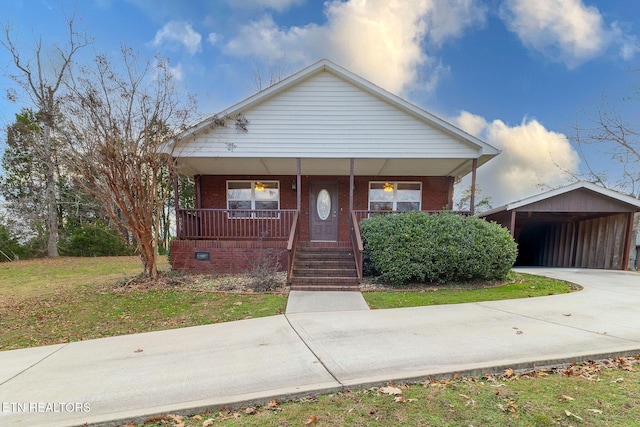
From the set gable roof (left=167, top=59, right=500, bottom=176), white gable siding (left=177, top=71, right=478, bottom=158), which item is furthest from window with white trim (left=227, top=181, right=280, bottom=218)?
white gable siding (left=177, top=71, right=478, bottom=158)

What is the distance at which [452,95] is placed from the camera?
1455 cm

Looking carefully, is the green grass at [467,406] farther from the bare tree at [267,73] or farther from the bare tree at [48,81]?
the bare tree at [267,73]

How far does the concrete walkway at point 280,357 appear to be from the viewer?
2516mm

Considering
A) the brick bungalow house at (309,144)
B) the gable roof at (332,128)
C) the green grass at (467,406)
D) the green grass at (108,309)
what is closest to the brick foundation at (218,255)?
the brick bungalow house at (309,144)

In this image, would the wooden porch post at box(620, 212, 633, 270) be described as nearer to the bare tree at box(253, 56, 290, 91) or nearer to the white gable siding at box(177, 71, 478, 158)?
the white gable siding at box(177, 71, 478, 158)

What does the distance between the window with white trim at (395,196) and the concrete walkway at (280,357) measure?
7.09 metres

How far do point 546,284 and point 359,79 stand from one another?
763 centimetres

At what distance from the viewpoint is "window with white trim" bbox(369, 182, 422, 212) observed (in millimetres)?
11852

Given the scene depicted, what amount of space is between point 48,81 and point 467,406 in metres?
19.9

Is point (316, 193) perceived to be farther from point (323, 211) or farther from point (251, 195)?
point (251, 195)

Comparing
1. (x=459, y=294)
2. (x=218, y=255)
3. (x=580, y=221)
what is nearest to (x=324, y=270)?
(x=459, y=294)

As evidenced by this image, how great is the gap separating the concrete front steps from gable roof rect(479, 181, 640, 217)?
6939 millimetres

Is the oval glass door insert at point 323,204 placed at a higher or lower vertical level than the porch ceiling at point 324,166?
lower

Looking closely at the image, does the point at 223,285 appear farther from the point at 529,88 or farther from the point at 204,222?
the point at 529,88
